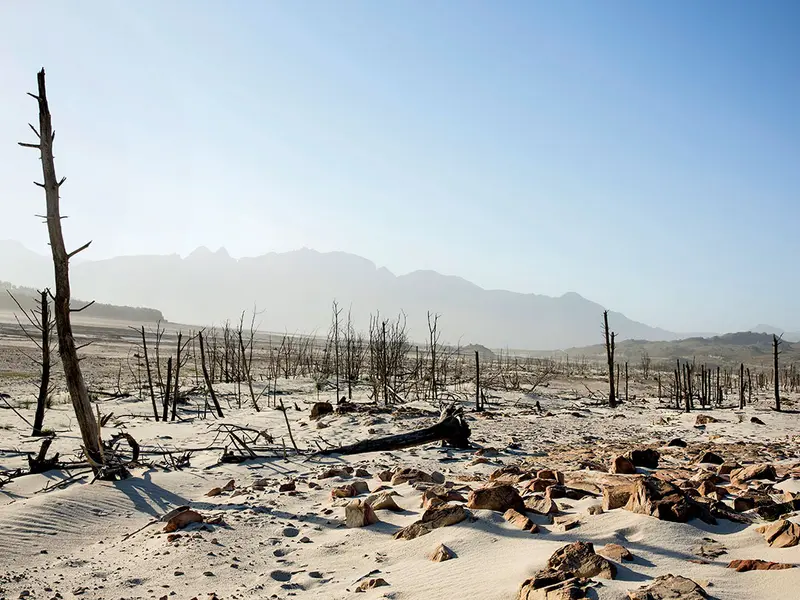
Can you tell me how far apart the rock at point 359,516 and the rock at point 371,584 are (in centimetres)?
99

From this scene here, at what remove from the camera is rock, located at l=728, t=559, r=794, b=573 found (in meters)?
2.55

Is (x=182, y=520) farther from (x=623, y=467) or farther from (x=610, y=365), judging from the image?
(x=610, y=365)

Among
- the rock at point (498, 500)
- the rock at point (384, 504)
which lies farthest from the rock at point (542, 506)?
the rock at point (384, 504)

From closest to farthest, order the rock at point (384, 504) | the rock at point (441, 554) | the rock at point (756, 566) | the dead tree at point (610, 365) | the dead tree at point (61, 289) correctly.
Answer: the rock at point (756, 566) → the rock at point (441, 554) → the rock at point (384, 504) → the dead tree at point (61, 289) → the dead tree at point (610, 365)

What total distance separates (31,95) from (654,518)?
618 cm

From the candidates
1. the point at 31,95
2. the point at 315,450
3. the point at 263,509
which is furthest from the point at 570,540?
the point at 31,95

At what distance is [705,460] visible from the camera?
6406 millimetres

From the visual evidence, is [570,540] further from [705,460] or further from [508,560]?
[705,460]

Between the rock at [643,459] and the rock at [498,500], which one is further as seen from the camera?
the rock at [643,459]

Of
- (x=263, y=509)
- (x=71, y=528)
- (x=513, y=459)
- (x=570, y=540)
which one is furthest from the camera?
(x=513, y=459)

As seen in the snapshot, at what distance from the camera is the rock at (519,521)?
3525mm

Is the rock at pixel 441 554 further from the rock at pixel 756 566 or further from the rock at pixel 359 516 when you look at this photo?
the rock at pixel 756 566

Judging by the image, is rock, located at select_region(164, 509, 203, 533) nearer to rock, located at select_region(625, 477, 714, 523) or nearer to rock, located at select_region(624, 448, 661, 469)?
rock, located at select_region(625, 477, 714, 523)

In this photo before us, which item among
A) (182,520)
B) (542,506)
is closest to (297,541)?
(182,520)
